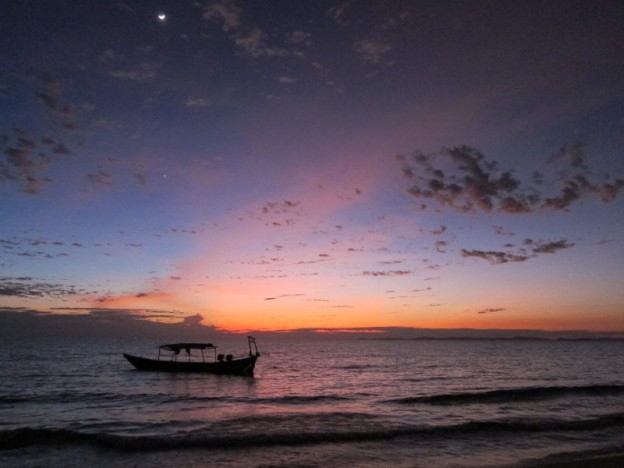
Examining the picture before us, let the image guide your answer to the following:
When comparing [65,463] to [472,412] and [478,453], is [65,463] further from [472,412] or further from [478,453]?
[472,412]

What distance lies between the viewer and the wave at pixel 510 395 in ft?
100

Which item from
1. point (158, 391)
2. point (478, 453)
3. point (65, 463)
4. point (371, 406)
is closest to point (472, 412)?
point (371, 406)

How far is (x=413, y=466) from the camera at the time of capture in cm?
1399

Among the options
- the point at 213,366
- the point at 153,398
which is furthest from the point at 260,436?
the point at 213,366

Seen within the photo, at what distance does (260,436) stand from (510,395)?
2345cm

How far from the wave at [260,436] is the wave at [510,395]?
9432 millimetres

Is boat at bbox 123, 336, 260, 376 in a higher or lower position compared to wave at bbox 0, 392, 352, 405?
higher

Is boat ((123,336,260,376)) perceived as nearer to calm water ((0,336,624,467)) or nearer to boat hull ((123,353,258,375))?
Answer: boat hull ((123,353,258,375))

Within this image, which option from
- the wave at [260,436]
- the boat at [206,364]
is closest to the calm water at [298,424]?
the wave at [260,436]

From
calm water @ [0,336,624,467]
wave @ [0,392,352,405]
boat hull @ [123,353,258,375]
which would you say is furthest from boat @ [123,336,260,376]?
wave @ [0,392,352,405]

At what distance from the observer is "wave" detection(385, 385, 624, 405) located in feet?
100

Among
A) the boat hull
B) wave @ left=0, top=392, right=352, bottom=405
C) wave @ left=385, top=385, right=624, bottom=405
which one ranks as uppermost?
the boat hull

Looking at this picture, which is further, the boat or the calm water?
the boat

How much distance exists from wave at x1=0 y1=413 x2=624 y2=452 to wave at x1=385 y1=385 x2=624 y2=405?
9.43m
